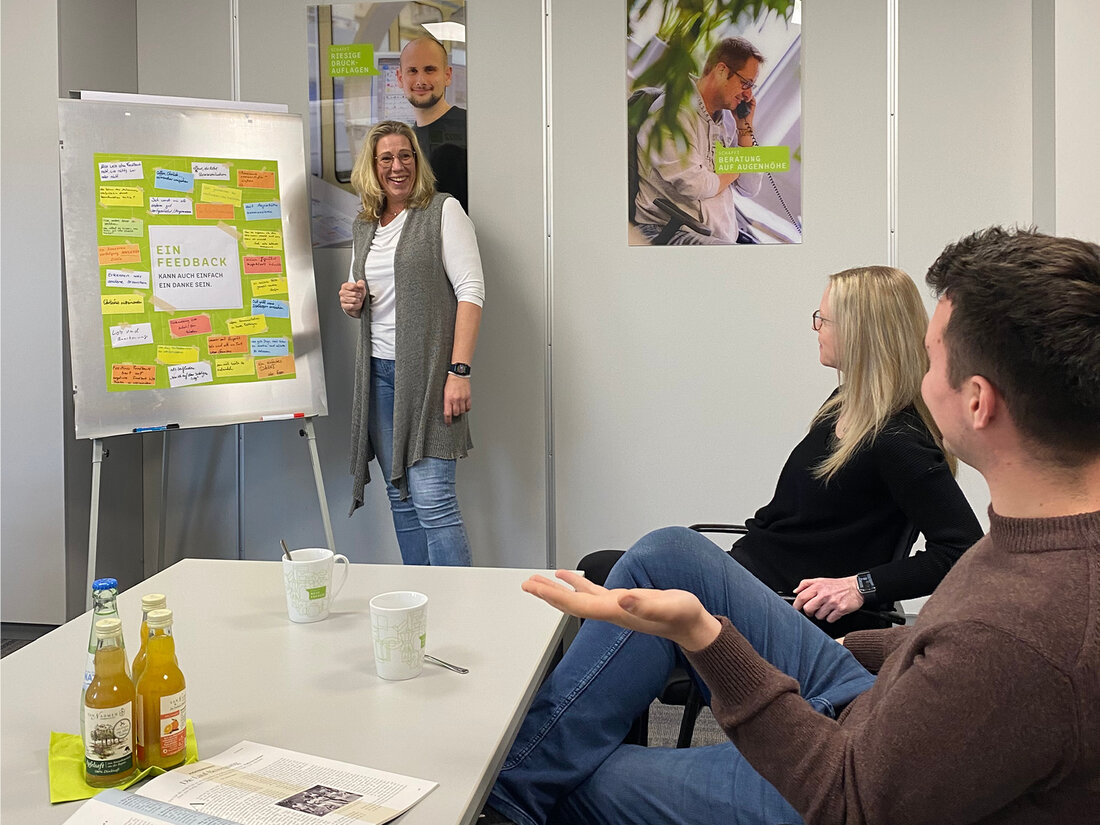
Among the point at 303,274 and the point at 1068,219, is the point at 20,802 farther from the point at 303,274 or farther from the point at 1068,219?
the point at 1068,219

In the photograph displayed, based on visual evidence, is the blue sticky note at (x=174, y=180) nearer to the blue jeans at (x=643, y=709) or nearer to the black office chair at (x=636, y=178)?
the black office chair at (x=636, y=178)

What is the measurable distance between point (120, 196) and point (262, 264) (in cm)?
48

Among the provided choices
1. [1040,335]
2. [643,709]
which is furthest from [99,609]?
[1040,335]

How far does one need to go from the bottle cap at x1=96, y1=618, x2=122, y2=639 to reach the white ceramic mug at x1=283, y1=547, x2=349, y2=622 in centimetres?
45

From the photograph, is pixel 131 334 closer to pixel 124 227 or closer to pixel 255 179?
pixel 124 227

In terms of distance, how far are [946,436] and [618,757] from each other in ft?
2.17

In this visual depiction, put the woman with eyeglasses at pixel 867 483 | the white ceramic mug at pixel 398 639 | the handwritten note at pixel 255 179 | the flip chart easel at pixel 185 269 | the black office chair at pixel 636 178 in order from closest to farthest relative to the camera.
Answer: the white ceramic mug at pixel 398 639
the woman with eyeglasses at pixel 867 483
the flip chart easel at pixel 185 269
the handwritten note at pixel 255 179
the black office chair at pixel 636 178

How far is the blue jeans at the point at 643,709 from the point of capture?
1314 millimetres

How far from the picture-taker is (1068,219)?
3.10 metres

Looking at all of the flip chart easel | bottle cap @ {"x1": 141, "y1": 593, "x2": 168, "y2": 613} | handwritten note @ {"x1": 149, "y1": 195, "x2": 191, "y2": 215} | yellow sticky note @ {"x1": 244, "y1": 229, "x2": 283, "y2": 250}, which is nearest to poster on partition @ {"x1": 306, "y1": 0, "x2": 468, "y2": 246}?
the flip chart easel

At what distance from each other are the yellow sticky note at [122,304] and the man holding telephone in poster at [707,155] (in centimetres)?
169

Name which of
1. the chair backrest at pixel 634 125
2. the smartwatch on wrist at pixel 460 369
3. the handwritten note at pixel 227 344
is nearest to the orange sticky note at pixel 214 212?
the handwritten note at pixel 227 344

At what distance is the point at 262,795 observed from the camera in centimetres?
99

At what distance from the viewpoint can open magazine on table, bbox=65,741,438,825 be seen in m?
0.95
